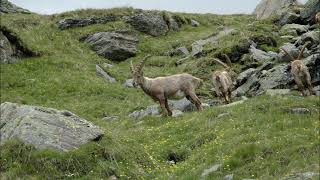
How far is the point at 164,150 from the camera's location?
20.1 metres

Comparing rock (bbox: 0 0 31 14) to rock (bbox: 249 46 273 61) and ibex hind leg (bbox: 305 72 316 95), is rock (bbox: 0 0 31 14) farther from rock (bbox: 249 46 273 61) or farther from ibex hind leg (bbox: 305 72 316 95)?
ibex hind leg (bbox: 305 72 316 95)

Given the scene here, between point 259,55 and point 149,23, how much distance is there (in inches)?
678

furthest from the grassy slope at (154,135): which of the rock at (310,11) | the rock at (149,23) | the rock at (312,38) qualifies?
the rock at (149,23)

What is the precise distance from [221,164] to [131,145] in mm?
4633

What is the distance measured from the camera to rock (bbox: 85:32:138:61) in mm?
44812

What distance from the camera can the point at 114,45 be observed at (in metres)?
45.6

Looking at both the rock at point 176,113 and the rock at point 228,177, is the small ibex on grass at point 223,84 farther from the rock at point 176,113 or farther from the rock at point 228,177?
the rock at point 228,177

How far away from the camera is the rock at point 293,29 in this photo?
42.3 meters

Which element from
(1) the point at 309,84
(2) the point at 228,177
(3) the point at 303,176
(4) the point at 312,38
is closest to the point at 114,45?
(4) the point at 312,38

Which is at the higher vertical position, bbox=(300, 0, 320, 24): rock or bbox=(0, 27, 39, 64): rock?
bbox=(300, 0, 320, 24): rock

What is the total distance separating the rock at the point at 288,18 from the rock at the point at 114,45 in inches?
464

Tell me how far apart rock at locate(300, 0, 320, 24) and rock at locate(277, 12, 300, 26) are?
1.36 meters

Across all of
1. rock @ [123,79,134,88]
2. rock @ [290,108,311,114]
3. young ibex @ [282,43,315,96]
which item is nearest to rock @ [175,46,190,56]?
rock @ [123,79,134,88]

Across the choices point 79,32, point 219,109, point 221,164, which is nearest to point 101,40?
point 79,32
